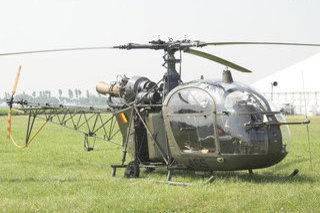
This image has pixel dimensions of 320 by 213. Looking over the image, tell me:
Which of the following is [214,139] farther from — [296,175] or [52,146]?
[52,146]

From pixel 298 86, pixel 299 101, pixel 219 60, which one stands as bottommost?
pixel 219 60

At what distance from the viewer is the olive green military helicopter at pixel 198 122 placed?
8398 mm

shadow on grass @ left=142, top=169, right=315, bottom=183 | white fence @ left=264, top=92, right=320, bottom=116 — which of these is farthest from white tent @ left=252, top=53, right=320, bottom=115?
shadow on grass @ left=142, top=169, right=315, bottom=183

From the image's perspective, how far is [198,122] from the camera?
881cm

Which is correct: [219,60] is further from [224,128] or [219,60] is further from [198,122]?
[224,128]

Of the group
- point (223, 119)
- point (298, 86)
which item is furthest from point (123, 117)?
point (298, 86)

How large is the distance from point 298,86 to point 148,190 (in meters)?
46.6

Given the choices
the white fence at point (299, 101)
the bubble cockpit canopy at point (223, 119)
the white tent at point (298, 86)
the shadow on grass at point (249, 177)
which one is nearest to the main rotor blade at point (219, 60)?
the bubble cockpit canopy at point (223, 119)

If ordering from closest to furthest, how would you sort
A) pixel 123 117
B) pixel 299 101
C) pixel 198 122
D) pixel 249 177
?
pixel 198 122
pixel 249 177
pixel 123 117
pixel 299 101

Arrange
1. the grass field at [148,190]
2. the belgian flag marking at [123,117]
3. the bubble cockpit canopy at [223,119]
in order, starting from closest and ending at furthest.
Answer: the grass field at [148,190]
the bubble cockpit canopy at [223,119]
the belgian flag marking at [123,117]

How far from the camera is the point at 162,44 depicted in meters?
10.0

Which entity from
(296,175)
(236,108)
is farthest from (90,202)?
(296,175)

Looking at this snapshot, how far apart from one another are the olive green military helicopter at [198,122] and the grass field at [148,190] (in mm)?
554

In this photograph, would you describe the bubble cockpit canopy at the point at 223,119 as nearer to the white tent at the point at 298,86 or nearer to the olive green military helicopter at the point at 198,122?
the olive green military helicopter at the point at 198,122
